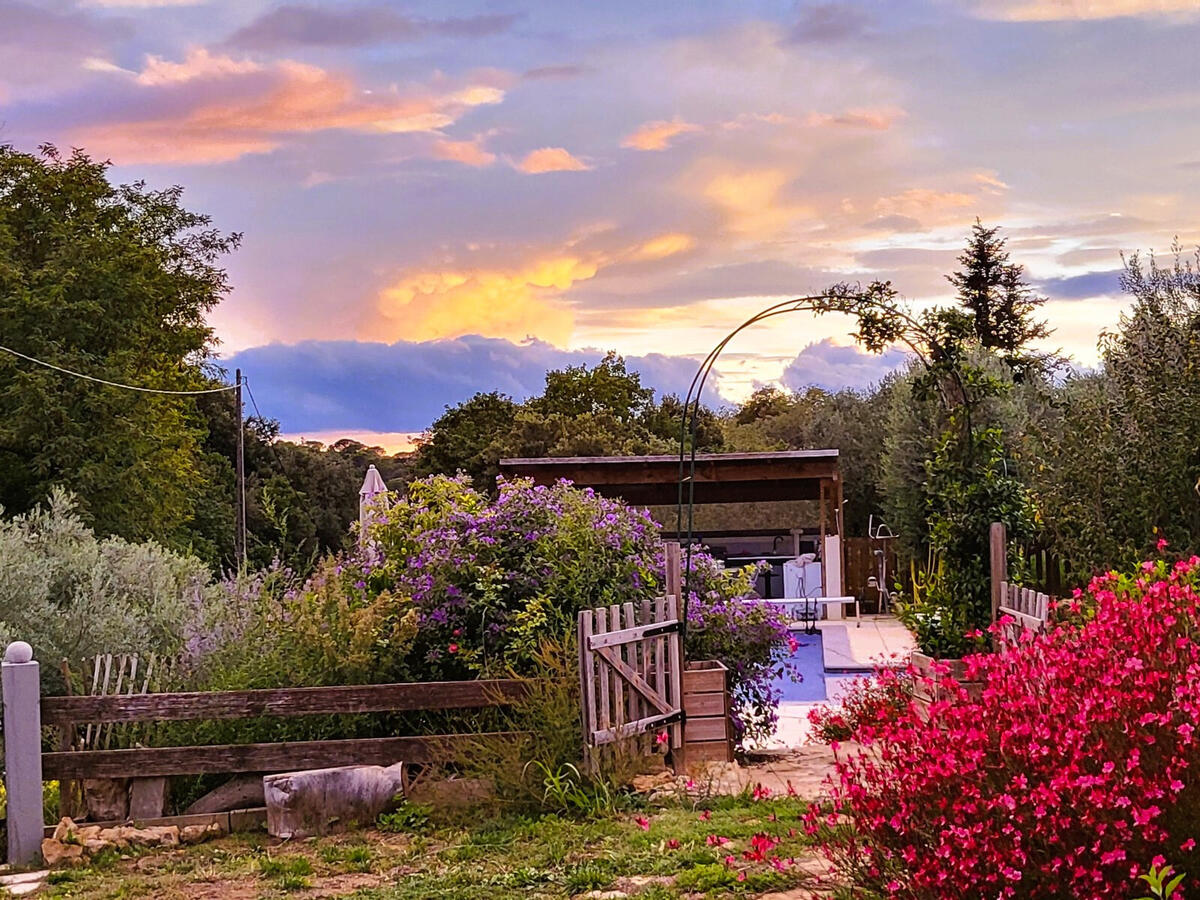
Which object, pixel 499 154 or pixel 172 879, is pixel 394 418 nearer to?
pixel 499 154

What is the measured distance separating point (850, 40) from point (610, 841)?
371 inches

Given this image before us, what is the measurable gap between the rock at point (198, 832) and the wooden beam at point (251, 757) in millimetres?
271

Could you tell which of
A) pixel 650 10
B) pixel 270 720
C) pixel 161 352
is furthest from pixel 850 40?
pixel 161 352

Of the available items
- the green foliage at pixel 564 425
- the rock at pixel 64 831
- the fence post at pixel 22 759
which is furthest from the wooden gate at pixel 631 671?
the green foliage at pixel 564 425

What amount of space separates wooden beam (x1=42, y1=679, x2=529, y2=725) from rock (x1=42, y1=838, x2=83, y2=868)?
0.60 metres

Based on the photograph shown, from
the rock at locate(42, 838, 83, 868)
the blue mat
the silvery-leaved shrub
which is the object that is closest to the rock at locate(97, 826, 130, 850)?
the rock at locate(42, 838, 83, 868)

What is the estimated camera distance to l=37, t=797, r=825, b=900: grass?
4641 millimetres

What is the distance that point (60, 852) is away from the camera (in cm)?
575

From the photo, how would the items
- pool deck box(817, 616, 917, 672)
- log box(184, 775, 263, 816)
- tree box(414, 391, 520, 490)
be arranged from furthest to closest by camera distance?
tree box(414, 391, 520, 490) → pool deck box(817, 616, 917, 672) → log box(184, 775, 263, 816)

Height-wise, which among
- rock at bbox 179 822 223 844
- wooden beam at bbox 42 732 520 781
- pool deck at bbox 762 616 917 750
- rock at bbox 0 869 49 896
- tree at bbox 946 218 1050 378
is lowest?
pool deck at bbox 762 616 917 750

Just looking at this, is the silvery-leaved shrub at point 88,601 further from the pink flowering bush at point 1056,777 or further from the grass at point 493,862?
the pink flowering bush at point 1056,777

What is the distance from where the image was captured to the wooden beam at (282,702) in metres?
6.12

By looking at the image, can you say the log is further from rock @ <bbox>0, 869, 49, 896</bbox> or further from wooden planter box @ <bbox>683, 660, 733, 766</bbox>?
wooden planter box @ <bbox>683, 660, 733, 766</bbox>

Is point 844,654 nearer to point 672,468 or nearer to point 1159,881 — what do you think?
point 672,468
